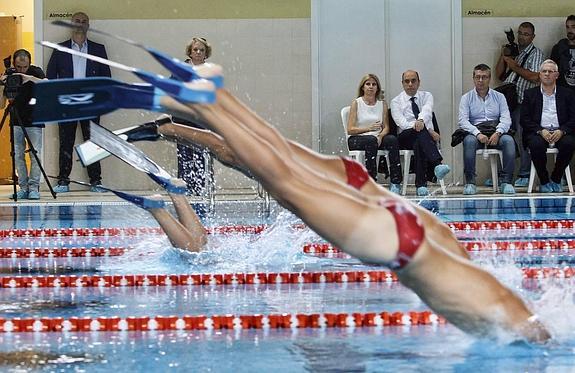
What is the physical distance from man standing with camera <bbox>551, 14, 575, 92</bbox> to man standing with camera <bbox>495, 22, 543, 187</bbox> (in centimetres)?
27

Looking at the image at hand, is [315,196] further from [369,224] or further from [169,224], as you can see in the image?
[169,224]

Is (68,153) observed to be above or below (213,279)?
above

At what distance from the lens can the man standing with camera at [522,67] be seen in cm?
1298

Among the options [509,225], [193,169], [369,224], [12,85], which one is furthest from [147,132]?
[12,85]

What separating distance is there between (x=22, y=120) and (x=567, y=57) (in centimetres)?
645

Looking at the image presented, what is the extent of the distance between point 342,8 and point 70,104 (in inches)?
404

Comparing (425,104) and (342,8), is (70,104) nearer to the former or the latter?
(425,104)

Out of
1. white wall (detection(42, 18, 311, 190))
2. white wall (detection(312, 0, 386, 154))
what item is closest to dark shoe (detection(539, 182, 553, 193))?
white wall (detection(312, 0, 386, 154))

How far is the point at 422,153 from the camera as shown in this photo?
11758mm

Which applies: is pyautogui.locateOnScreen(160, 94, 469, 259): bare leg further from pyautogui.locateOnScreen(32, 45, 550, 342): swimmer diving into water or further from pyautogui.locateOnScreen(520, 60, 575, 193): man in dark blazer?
pyautogui.locateOnScreen(520, 60, 575, 193): man in dark blazer

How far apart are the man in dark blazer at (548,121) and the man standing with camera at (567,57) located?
69cm

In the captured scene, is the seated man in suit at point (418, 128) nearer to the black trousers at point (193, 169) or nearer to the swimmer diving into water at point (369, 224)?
the black trousers at point (193, 169)

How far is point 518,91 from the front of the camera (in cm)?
1301

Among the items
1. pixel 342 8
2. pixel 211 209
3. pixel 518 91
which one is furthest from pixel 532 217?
pixel 342 8
